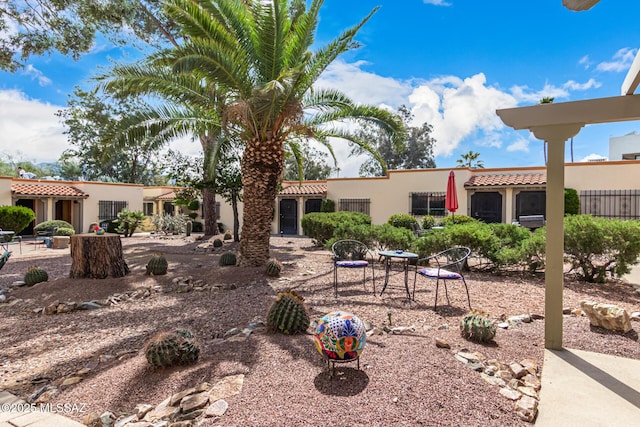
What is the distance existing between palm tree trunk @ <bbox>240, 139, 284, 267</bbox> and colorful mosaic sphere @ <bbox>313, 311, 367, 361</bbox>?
6.15 m

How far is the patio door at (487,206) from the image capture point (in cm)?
1788

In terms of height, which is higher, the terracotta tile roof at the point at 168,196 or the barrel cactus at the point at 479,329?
the terracotta tile roof at the point at 168,196

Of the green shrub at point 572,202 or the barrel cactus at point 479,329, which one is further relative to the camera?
the green shrub at point 572,202

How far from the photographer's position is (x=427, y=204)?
1911 centimetres

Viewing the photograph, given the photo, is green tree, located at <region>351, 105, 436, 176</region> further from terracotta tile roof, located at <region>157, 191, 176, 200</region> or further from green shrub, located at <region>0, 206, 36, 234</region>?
green shrub, located at <region>0, 206, 36, 234</region>

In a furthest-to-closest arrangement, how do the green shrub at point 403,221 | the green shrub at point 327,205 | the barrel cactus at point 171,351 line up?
the green shrub at point 327,205, the green shrub at point 403,221, the barrel cactus at point 171,351

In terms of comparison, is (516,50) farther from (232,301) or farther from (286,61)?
(232,301)

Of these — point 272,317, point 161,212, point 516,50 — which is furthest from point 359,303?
point 161,212

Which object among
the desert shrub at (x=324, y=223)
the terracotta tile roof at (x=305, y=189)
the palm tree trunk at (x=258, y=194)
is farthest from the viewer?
the terracotta tile roof at (x=305, y=189)

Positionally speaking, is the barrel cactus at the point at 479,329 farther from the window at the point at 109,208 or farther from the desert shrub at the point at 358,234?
the window at the point at 109,208

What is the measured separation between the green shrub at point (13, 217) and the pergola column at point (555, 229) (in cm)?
2255

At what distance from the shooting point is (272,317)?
14.4ft

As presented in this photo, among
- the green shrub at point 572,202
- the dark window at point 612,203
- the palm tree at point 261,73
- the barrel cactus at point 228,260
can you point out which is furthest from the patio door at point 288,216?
the dark window at point 612,203

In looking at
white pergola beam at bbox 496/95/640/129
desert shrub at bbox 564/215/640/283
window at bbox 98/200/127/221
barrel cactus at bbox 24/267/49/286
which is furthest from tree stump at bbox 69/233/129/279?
window at bbox 98/200/127/221
